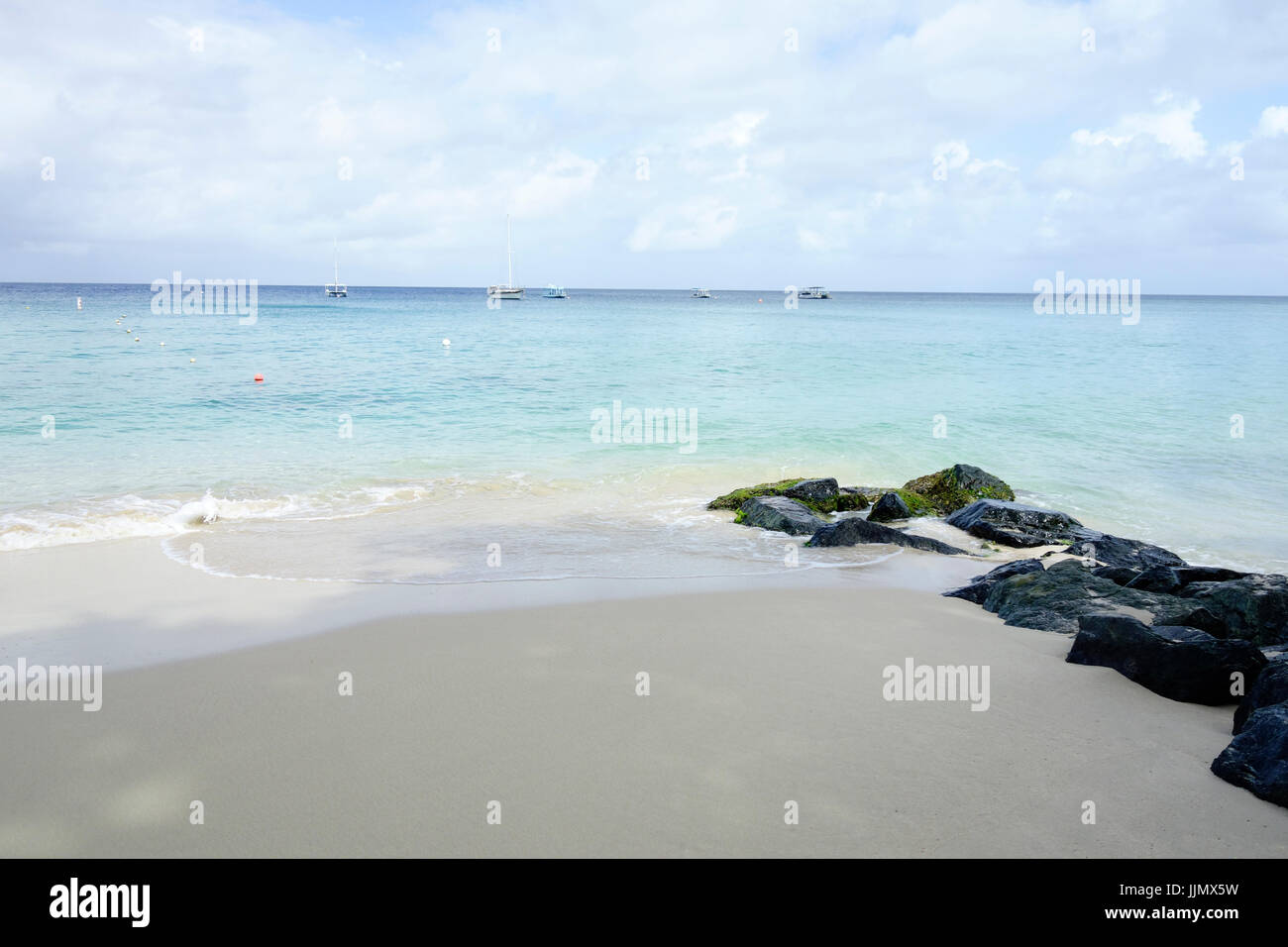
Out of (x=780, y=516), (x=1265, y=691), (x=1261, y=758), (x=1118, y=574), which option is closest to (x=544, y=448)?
(x=780, y=516)

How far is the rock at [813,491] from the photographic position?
43.1 feet

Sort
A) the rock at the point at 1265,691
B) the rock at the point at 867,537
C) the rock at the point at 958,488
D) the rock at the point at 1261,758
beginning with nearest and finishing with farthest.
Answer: the rock at the point at 1261,758
the rock at the point at 1265,691
the rock at the point at 867,537
the rock at the point at 958,488

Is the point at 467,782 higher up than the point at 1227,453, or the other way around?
the point at 1227,453

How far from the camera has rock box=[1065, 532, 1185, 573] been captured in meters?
9.91

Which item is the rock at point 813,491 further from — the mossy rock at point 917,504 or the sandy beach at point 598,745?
the sandy beach at point 598,745

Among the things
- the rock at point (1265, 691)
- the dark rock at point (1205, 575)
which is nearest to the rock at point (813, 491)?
the dark rock at point (1205, 575)

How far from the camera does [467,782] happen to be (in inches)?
177

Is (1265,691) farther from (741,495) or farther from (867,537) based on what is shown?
(741,495)

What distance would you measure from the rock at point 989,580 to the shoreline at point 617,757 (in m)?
1.56
